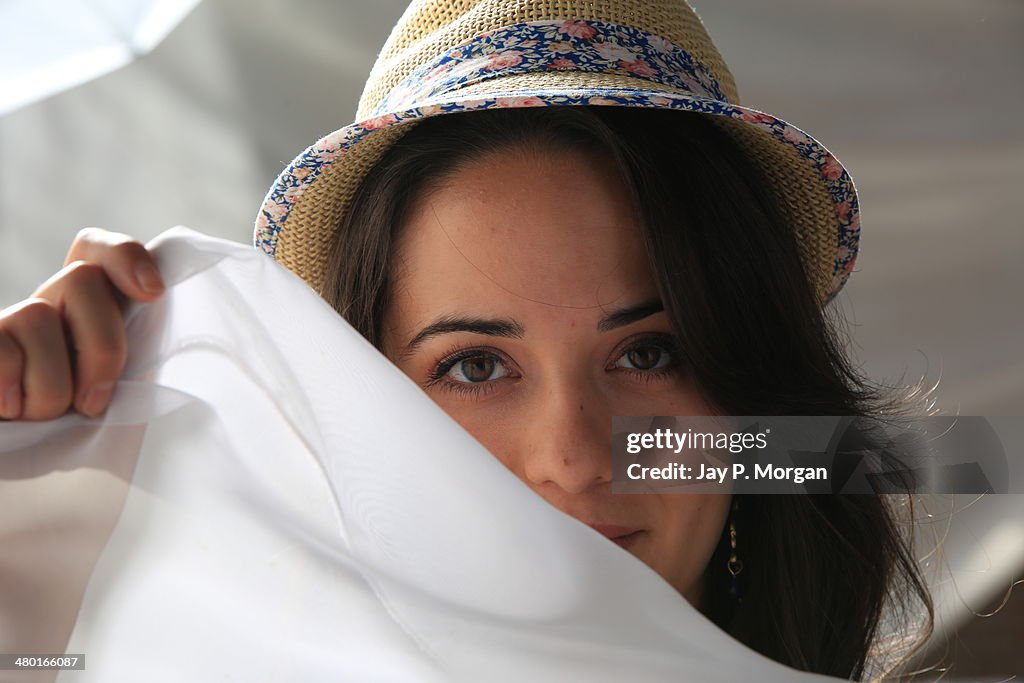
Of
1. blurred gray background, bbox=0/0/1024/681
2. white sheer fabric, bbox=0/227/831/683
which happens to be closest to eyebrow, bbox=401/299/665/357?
white sheer fabric, bbox=0/227/831/683

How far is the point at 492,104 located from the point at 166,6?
1.48 metres

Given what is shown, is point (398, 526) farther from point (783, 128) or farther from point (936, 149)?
point (936, 149)

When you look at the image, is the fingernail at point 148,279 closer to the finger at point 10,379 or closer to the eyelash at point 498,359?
the finger at point 10,379

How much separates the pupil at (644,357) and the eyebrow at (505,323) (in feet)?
0.16

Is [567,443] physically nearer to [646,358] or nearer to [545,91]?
[646,358]

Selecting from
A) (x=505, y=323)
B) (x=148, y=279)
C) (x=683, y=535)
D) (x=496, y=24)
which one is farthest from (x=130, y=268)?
(x=683, y=535)

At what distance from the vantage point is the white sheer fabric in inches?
21.1

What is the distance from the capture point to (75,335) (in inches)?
23.3

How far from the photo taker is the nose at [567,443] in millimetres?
876

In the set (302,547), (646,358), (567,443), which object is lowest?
(302,547)

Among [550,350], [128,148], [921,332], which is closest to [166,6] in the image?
[128,148]

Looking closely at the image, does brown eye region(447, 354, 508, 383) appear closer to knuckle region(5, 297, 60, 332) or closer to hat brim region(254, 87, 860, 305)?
hat brim region(254, 87, 860, 305)

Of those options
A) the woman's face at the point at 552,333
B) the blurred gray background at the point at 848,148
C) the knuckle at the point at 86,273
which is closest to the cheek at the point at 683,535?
the woman's face at the point at 552,333

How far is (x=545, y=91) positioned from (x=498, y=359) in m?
0.26
